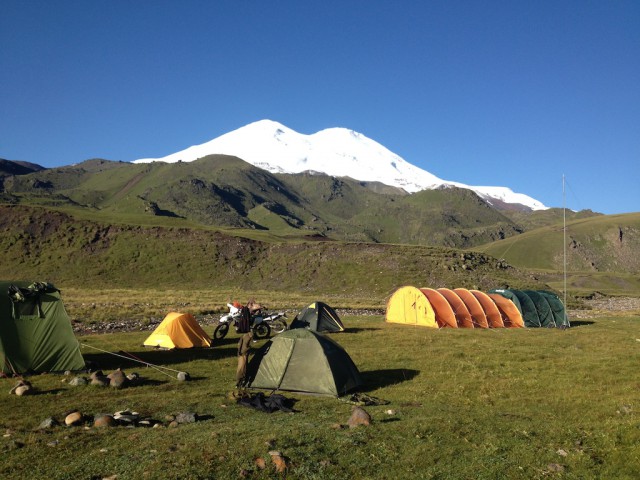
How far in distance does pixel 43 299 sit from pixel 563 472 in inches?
685

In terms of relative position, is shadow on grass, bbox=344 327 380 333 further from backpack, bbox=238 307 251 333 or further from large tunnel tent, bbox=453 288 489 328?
large tunnel tent, bbox=453 288 489 328

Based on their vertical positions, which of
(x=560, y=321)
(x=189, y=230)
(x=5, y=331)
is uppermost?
(x=189, y=230)

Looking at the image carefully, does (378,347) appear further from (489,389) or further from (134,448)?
(134,448)

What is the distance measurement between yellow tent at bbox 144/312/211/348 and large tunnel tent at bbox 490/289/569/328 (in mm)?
23581

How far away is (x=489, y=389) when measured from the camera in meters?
16.0

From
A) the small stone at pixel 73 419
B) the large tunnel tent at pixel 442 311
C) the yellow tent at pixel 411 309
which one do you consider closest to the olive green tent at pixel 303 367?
the small stone at pixel 73 419

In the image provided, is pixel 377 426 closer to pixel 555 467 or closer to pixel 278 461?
pixel 278 461

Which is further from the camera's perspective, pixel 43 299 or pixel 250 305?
pixel 250 305

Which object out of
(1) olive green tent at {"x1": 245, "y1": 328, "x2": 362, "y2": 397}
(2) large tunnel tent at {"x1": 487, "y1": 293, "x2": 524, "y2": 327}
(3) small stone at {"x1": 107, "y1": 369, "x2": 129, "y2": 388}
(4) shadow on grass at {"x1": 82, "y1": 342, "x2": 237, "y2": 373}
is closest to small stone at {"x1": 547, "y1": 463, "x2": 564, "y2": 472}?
(1) olive green tent at {"x1": 245, "y1": 328, "x2": 362, "y2": 397}

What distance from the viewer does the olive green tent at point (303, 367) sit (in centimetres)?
1535

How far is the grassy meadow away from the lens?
9086mm

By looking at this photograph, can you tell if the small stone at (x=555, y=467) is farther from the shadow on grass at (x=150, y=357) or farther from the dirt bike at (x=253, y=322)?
the dirt bike at (x=253, y=322)

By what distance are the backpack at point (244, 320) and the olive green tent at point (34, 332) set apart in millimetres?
9771

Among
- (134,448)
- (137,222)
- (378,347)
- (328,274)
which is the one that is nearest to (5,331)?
(134,448)
